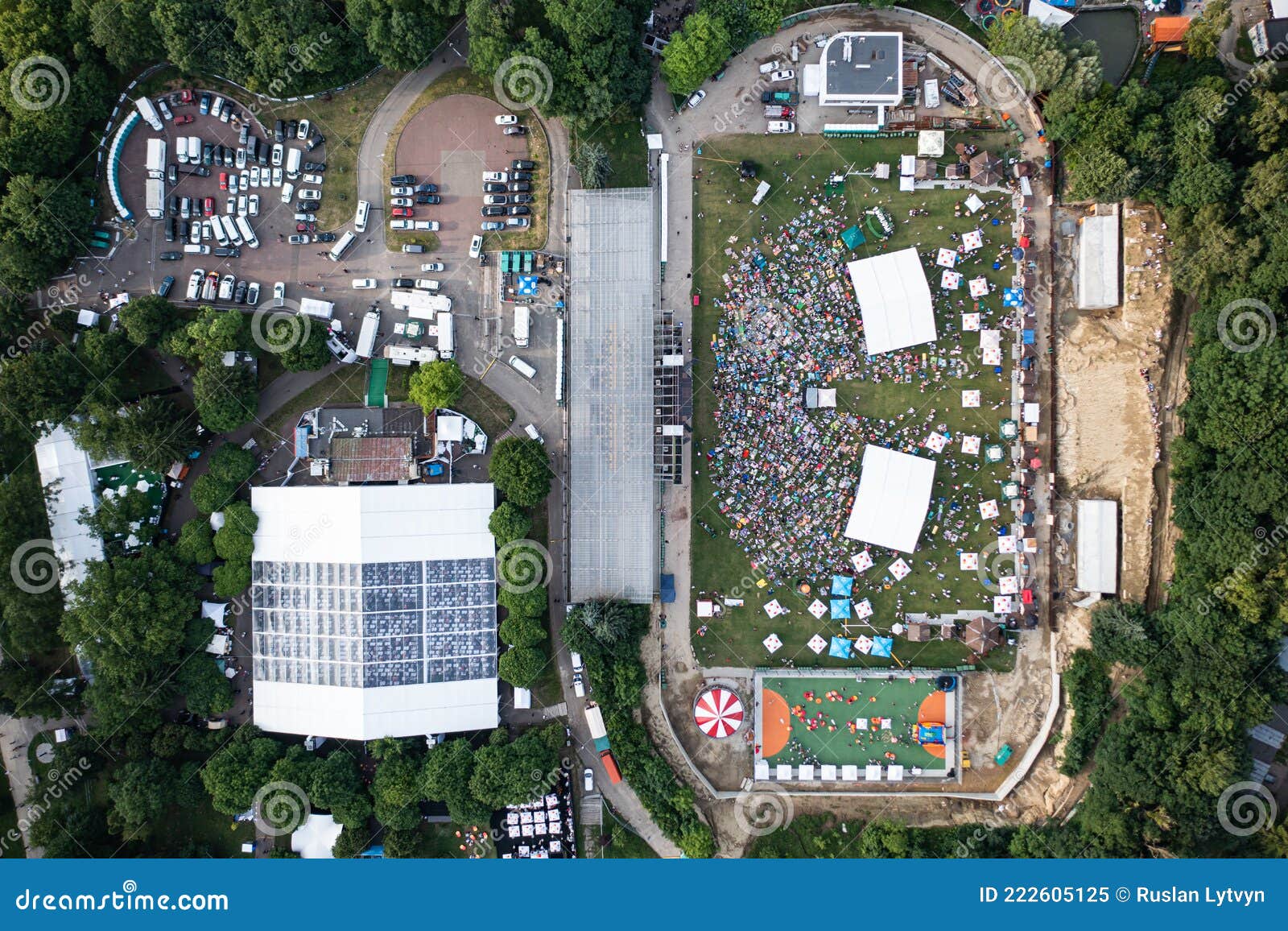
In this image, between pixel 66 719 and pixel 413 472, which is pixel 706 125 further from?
pixel 66 719

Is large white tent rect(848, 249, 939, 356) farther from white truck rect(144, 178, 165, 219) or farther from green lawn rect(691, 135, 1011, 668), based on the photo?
white truck rect(144, 178, 165, 219)

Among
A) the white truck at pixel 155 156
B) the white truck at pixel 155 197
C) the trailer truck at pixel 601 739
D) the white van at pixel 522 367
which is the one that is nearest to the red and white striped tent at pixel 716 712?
the trailer truck at pixel 601 739

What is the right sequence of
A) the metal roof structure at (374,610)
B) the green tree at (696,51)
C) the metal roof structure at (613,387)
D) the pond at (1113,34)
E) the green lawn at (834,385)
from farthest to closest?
the green lawn at (834,385)
the metal roof structure at (613,387)
the pond at (1113,34)
the metal roof structure at (374,610)
the green tree at (696,51)

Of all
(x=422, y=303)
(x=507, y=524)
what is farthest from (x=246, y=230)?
(x=507, y=524)

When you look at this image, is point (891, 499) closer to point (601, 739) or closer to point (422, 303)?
point (601, 739)

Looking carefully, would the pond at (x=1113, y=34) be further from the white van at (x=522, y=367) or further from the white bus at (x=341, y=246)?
the white bus at (x=341, y=246)
